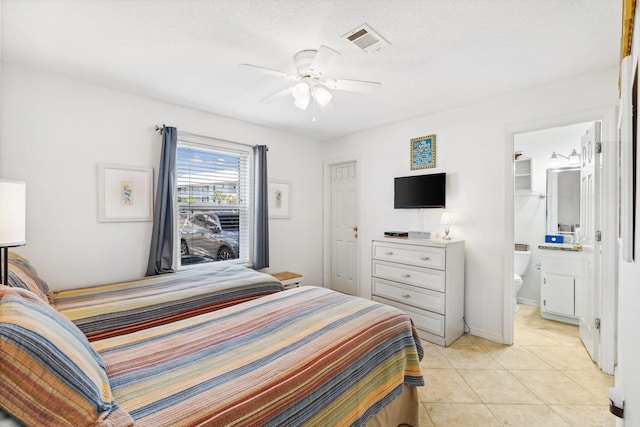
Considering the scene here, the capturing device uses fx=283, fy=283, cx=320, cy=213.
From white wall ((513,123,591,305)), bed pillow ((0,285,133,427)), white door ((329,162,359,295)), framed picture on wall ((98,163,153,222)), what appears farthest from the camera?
white door ((329,162,359,295))

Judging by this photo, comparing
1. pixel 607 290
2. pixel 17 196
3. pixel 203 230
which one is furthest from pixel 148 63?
pixel 607 290

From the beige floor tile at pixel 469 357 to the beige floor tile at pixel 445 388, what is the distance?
18cm

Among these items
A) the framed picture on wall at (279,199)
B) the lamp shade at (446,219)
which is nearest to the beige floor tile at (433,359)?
the lamp shade at (446,219)

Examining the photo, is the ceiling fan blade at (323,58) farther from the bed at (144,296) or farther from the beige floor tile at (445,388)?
the beige floor tile at (445,388)

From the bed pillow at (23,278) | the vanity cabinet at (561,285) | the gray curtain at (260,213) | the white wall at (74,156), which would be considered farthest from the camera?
the gray curtain at (260,213)

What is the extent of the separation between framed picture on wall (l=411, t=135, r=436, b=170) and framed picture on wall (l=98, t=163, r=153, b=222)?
10.2 ft

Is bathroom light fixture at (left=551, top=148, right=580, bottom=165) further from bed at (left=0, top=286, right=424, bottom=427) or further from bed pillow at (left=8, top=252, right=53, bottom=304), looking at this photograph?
bed pillow at (left=8, top=252, right=53, bottom=304)

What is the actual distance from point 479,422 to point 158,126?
3818 mm

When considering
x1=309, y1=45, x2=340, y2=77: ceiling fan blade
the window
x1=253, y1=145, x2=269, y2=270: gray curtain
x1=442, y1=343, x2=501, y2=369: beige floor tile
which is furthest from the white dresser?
x1=309, y1=45, x2=340, y2=77: ceiling fan blade

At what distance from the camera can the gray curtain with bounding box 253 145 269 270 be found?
3763mm

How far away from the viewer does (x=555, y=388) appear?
7.16ft

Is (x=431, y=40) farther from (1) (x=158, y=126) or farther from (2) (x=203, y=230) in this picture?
(2) (x=203, y=230)

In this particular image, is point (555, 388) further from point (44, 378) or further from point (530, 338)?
point (44, 378)

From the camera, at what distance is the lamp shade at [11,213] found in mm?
1362
